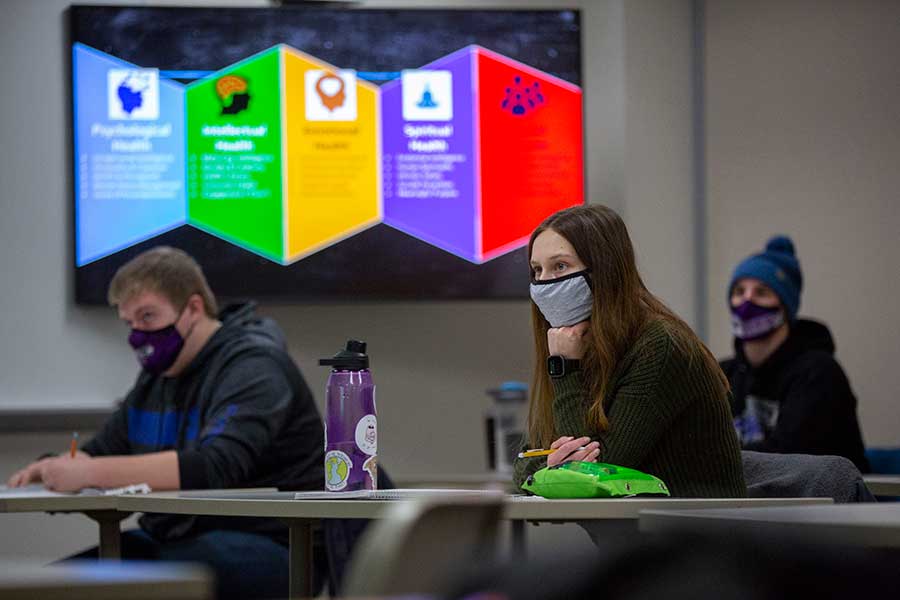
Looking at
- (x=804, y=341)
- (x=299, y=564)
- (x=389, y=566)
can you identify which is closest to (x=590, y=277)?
(x=299, y=564)

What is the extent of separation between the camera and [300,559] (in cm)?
234

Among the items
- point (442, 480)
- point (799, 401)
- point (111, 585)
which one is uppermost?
point (111, 585)

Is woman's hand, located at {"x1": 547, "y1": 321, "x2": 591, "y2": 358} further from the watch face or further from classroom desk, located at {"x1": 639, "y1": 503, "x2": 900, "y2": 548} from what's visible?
classroom desk, located at {"x1": 639, "y1": 503, "x2": 900, "y2": 548}

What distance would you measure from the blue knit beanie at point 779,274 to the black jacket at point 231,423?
5.53 feet

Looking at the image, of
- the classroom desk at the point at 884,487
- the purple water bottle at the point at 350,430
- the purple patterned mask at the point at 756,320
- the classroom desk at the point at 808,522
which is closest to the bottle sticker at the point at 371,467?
the purple water bottle at the point at 350,430

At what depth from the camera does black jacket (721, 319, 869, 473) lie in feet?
12.2

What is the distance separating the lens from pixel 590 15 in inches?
195

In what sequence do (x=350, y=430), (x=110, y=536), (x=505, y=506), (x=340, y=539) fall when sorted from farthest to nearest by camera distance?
(x=110, y=536) → (x=340, y=539) → (x=350, y=430) → (x=505, y=506)

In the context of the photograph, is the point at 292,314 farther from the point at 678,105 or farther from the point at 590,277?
the point at 590,277

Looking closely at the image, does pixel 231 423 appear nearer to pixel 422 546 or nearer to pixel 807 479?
pixel 807 479

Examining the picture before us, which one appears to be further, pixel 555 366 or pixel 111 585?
pixel 555 366

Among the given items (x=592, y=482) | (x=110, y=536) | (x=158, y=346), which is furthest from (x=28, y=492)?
(x=592, y=482)

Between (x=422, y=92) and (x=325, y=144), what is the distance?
1.37ft

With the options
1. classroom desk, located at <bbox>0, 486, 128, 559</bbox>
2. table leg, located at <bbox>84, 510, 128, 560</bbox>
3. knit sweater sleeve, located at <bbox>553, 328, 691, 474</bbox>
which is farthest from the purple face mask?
knit sweater sleeve, located at <bbox>553, 328, 691, 474</bbox>
